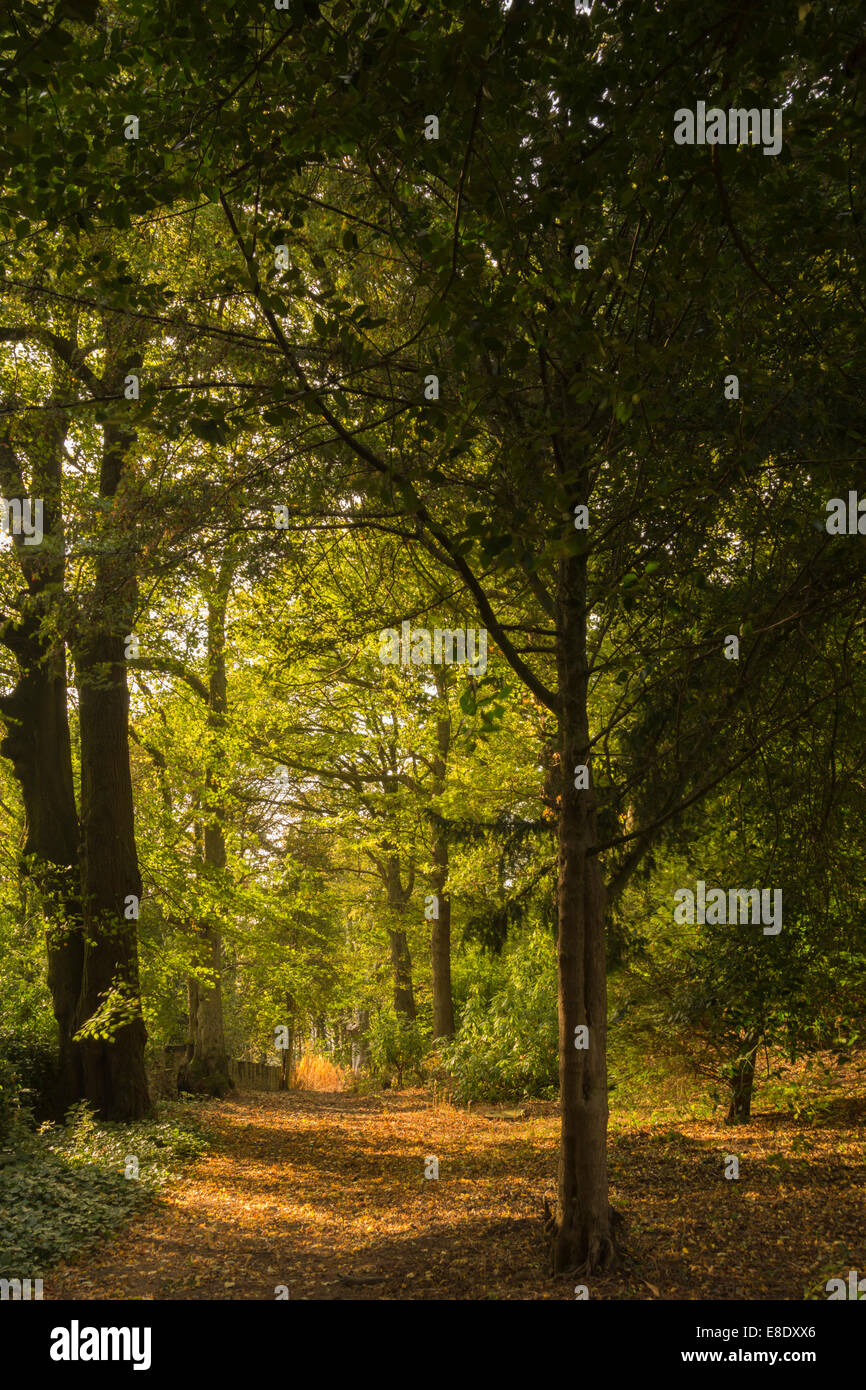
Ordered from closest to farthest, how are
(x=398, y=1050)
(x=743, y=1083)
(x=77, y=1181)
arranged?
1. (x=77, y=1181)
2. (x=743, y=1083)
3. (x=398, y=1050)

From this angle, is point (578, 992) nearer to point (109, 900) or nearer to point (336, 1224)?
point (336, 1224)

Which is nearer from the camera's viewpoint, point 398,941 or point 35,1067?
point 35,1067

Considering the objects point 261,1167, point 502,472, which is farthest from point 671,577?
point 261,1167

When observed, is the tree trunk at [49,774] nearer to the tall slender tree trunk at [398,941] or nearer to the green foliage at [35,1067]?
the green foliage at [35,1067]

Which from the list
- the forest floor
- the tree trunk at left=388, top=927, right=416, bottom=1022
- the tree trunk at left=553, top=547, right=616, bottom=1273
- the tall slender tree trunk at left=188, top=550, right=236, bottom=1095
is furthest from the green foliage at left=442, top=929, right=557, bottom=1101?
the tree trunk at left=553, top=547, right=616, bottom=1273

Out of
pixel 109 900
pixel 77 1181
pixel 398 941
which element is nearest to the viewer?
pixel 77 1181

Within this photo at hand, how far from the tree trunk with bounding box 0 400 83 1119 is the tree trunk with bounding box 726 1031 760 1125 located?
7317 mm

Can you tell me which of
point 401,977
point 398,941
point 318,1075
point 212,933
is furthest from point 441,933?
point 318,1075

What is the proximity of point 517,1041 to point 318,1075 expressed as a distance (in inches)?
556

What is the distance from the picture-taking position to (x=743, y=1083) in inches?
363

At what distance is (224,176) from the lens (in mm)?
4070

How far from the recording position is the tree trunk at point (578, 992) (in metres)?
5.55

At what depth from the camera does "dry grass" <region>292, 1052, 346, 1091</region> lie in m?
25.8
